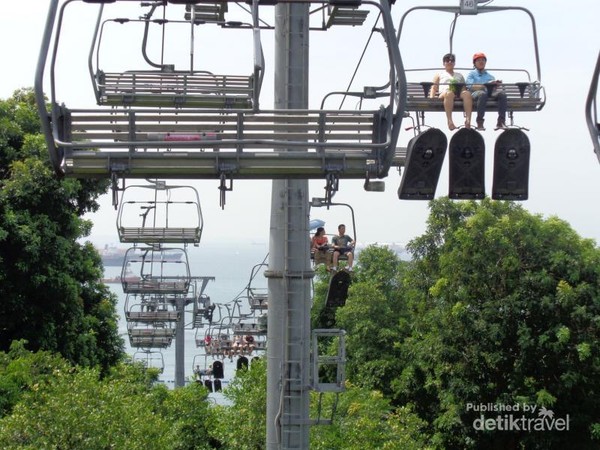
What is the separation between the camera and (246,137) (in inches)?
392

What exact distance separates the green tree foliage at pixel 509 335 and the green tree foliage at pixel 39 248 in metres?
8.87

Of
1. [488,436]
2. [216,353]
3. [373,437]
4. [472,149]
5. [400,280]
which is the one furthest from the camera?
[400,280]

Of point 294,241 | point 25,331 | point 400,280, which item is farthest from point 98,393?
point 400,280

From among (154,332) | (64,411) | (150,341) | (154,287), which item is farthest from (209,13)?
(150,341)

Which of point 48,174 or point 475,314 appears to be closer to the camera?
point 48,174

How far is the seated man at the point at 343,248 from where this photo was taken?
18552 millimetres

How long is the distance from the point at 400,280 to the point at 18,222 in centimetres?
1850

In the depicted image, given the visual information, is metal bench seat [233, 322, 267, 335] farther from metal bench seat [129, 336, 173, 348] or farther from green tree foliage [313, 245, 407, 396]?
green tree foliage [313, 245, 407, 396]

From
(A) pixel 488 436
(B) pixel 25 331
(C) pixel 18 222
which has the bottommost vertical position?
(A) pixel 488 436

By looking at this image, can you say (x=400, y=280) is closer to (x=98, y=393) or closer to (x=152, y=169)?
(x=98, y=393)

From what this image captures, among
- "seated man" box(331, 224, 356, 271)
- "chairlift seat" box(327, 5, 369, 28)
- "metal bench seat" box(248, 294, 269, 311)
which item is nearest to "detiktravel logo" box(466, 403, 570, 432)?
"metal bench seat" box(248, 294, 269, 311)

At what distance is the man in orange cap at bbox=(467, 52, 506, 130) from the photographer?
13.5 meters

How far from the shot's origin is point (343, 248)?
61.4 feet

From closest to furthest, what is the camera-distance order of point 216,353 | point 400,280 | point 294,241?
point 294,241 → point 216,353 → point 400,280
